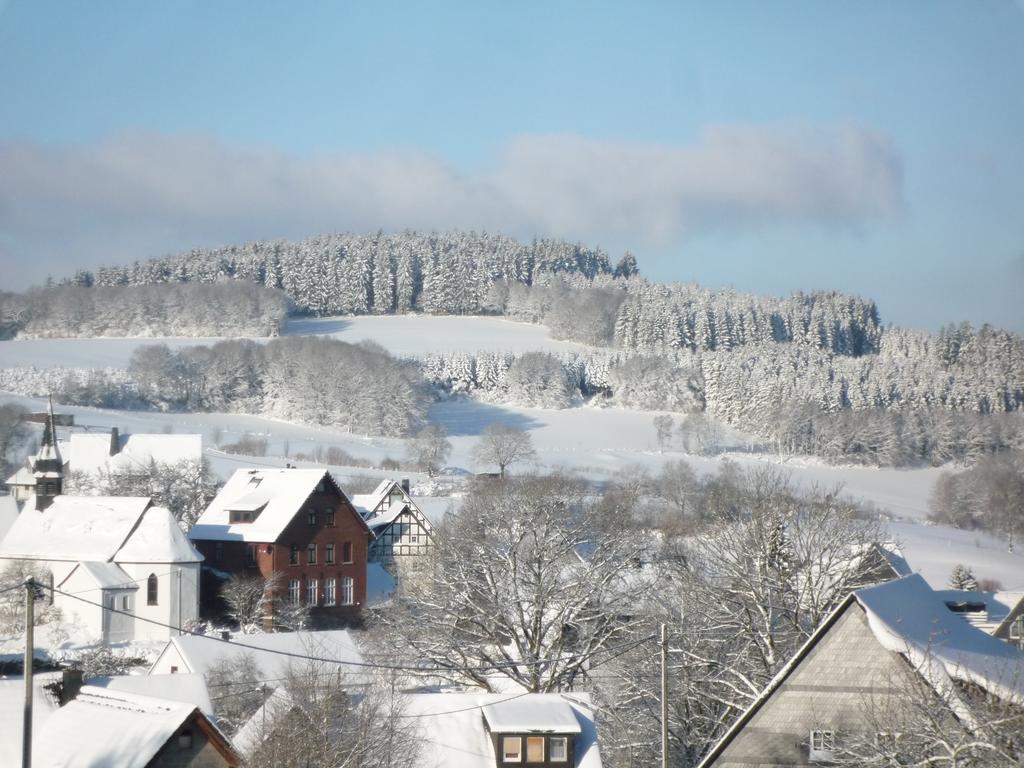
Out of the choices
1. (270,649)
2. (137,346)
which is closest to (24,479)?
(270,649)

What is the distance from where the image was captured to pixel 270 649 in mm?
36906

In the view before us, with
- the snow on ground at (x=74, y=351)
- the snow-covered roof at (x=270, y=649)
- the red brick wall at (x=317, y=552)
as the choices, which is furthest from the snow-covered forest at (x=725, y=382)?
the snow-covered roof at (x=270, y=649)

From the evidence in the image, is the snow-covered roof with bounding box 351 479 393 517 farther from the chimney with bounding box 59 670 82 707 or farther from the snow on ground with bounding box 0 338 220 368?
the snow on ground with bounding box 0 338 220 368

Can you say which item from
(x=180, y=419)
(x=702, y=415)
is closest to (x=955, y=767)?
(x=180, y=419)

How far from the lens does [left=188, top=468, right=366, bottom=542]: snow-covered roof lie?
210 feet

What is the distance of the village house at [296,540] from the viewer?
63.5 m

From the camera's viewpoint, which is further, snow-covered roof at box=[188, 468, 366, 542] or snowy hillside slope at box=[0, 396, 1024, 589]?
snowy hillside slope at box=[0, 396, 1024, 589]

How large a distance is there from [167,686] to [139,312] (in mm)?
160734

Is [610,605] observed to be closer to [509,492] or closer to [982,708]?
[982,708]

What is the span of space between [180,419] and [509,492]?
69745 millimetres

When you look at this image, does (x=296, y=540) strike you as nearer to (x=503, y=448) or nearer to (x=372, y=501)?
(x=372, y=501)

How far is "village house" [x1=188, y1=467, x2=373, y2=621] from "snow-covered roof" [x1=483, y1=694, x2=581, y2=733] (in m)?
35.2

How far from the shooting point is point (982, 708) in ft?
53.7

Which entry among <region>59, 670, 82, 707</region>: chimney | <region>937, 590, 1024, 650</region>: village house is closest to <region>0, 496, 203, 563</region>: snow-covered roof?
<region>59, 670, 82, 707</region>: chimney
